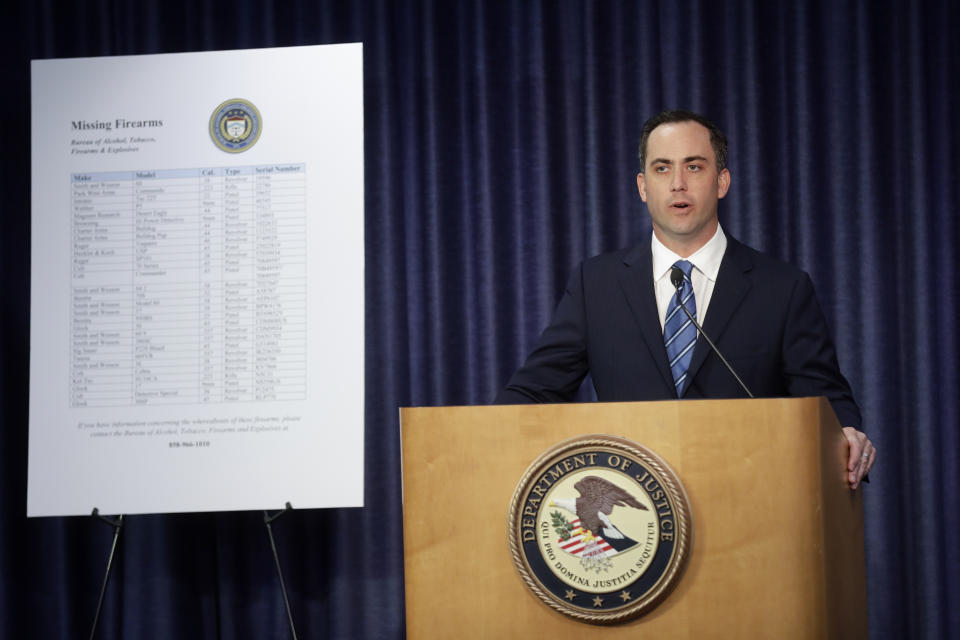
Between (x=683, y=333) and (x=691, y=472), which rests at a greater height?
(x=683, y=333)

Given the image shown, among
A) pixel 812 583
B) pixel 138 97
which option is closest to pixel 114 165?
pixel 138 97

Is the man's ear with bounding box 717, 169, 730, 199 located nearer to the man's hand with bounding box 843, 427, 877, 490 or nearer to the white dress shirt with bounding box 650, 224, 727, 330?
the white dress shirt with bounding box 650, 224, 727, 330

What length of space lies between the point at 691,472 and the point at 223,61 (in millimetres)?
2113

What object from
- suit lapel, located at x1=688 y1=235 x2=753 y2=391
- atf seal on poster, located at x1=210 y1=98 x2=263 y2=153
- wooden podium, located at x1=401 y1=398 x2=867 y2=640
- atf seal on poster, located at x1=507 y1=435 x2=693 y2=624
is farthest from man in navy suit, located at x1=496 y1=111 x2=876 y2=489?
atf seal on poster, located at x1=210 y1=98 x2=263 y2=153

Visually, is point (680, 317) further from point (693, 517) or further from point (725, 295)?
point (693, 517)

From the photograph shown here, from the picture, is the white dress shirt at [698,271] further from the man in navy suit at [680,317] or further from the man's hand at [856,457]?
the man's hand at [856,457]

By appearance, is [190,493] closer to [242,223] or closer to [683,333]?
[242,223]

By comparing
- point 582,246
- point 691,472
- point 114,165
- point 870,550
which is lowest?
point 870,550

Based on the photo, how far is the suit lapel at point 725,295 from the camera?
223cm

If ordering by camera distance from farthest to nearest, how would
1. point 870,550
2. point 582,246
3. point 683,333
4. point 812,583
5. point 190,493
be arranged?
point 582,246, point 870,550, point 190,493, point 683,333, point 812,583

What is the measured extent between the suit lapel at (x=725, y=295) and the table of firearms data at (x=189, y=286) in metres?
1.23

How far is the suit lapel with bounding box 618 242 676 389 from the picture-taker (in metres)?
2.31

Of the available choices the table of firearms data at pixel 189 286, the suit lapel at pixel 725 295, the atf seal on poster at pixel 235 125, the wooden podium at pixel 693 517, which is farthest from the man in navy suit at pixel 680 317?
the atf seal on poster at pixel 235 125

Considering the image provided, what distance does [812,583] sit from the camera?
4.85 feet
